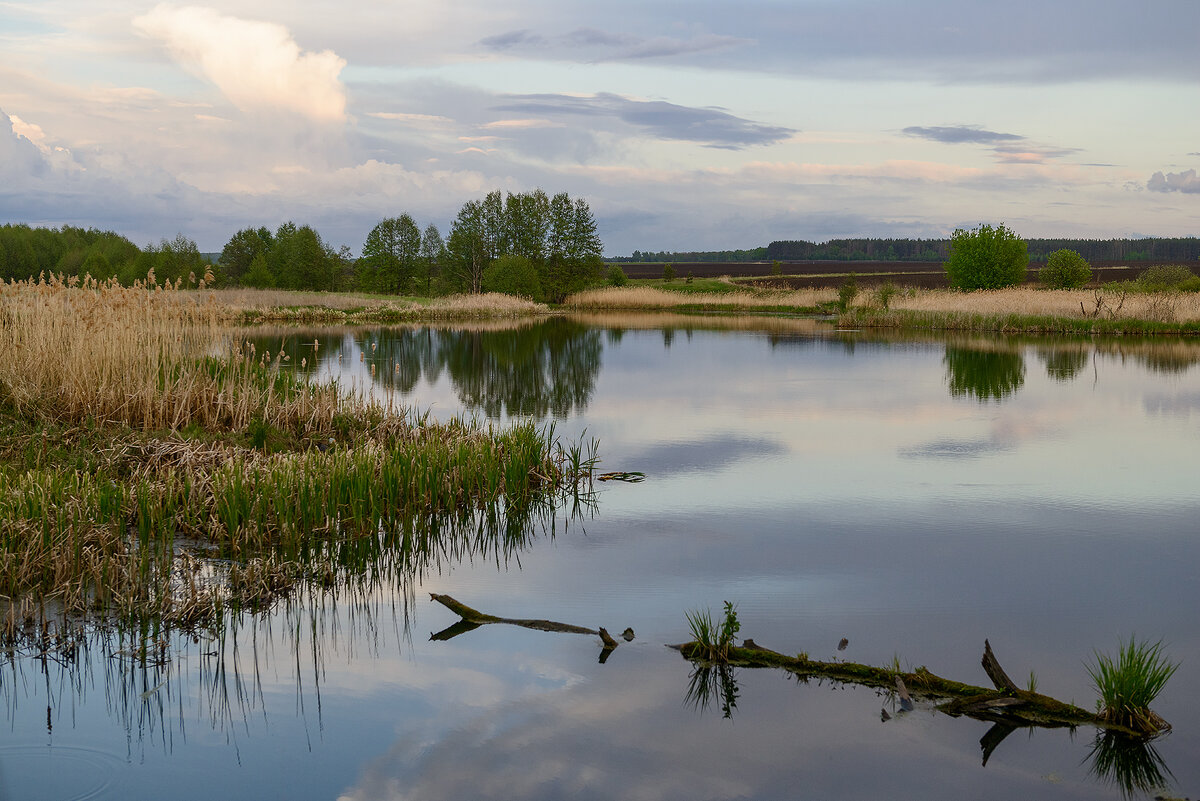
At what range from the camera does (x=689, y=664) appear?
5.53m

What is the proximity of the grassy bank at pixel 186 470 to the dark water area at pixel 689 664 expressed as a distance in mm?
540

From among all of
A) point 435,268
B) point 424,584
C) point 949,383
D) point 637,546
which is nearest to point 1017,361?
point 949,383

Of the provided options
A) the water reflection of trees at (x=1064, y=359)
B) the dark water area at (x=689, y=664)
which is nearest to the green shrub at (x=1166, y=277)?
the water reflection of trees at (x=1064, y=359)

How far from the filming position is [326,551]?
714 centimetres

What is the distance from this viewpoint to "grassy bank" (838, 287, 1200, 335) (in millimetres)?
34156

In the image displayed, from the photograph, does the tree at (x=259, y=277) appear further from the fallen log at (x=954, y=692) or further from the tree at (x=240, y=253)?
the fallen log at (x=954, y=692)

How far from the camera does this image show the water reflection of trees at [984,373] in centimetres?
1870

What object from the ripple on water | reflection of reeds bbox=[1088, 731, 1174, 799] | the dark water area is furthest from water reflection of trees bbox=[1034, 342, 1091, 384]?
the ripple on water

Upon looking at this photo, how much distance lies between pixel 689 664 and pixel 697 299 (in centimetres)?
5250

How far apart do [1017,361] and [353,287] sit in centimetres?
6616

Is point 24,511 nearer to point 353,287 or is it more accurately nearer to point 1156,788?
point 1156,788

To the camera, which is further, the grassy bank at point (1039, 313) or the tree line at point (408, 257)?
the tree line at point (408, 257)

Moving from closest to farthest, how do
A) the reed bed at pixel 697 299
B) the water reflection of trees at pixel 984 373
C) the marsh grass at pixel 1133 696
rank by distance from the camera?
the marsh grass at pixel 1133 696
the water reflection of trees at pixel 984 373
the reed bed at pixel 697 299

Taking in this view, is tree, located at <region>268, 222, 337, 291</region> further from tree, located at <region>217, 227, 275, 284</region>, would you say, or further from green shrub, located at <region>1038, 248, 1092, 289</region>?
green shrub, located at <region>1038, 248, 1092, 289</region>
